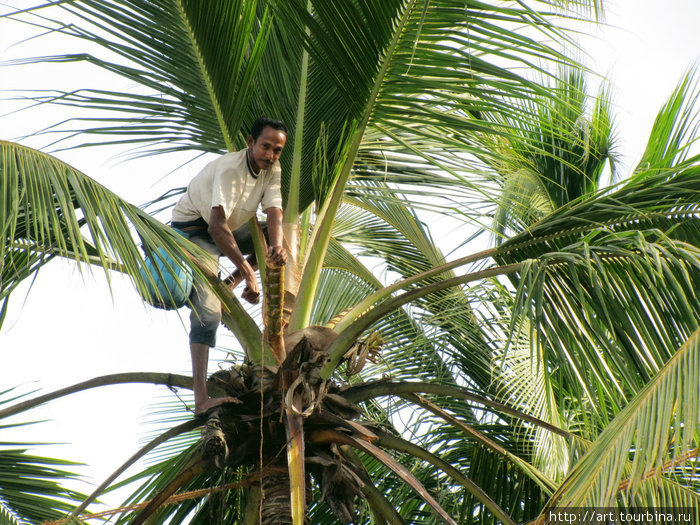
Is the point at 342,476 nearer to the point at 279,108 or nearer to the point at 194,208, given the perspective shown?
the point at 194,208

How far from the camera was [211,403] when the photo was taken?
3.79m

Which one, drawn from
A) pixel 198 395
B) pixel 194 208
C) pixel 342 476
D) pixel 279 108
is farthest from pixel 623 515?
pixel 279 108

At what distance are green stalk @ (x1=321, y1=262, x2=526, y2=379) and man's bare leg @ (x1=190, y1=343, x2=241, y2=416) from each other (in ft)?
→ 1.51

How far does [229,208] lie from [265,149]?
1.21ft

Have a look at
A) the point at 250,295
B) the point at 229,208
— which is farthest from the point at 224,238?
the point at 250,295

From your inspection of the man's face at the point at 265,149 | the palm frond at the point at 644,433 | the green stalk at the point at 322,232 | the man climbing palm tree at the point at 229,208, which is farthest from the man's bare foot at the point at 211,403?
the palm frond at the point at 644,433

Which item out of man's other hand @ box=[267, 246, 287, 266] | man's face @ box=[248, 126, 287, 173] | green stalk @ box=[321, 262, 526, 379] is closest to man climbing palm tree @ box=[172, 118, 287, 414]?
man's face @ box=[248, 126, 287, 173]

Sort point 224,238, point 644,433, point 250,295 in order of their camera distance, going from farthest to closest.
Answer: point 250,295
point 224,238
point 644,433

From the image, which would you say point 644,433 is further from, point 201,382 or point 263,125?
point 263,125

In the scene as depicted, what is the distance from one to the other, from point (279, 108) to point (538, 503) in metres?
2.80

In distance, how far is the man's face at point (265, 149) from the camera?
4363 millimetres

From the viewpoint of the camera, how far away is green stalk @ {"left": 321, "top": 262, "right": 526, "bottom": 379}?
3926mm

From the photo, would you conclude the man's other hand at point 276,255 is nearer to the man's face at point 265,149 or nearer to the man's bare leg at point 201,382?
the man's bare leg at point 201,382

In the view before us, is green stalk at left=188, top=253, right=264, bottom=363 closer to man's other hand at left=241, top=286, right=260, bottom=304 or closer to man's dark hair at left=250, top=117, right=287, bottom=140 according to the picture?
man's other hand at left=241, top=286, right=260, bottom=304
